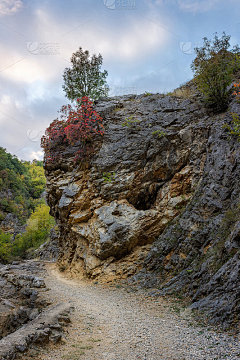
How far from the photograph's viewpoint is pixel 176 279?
303 inches

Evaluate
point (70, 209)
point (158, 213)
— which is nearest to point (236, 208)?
point (158, 213)

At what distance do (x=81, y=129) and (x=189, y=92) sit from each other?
7.18 metres

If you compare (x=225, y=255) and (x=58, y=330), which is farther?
(x=225, y=255)

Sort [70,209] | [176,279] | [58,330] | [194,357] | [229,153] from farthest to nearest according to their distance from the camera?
[70,209], [229,153], [176,279], [58,330], [194,357]

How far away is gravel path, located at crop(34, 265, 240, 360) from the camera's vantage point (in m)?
Answer: 3.86

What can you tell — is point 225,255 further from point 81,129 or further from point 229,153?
point 81,129

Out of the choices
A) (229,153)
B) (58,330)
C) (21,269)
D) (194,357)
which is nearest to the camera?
(194,357)

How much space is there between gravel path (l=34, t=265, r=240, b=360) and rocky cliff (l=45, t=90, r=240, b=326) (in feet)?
2.55

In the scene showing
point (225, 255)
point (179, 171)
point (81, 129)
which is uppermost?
point (81, 129)

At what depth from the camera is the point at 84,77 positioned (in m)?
16.2

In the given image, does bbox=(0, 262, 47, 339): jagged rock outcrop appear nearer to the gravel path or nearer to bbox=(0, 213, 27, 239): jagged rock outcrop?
the gravel path

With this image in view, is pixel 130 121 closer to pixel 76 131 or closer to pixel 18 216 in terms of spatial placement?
pixel 76 131

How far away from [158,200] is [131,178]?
6.26 ft

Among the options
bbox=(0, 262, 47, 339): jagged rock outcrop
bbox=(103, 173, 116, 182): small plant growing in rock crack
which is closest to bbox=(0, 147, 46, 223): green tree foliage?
bbox=(0, 262, 47, 339): jagged rock outcrop
